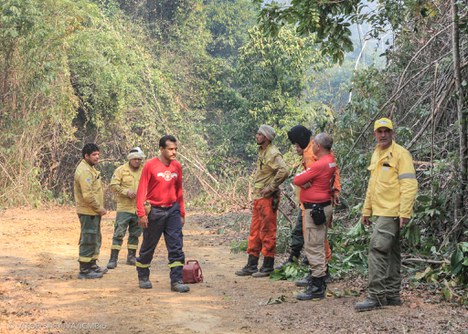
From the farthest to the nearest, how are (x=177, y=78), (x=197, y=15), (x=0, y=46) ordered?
(x=197, y=15), (x=177, y=78), (x=0, y=46)

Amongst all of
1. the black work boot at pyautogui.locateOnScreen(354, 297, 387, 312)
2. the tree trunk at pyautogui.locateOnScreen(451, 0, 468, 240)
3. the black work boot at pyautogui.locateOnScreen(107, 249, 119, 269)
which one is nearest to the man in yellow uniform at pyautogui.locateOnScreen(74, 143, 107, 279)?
the black work boot at pyautogui.locateOnScreen(107, 249, 119, 269)

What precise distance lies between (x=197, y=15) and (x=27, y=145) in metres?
15.0

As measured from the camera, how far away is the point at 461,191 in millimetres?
7754

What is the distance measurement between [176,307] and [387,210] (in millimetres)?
2374

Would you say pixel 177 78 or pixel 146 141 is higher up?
pixel 177 78

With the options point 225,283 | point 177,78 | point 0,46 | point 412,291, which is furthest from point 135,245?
point 177,78

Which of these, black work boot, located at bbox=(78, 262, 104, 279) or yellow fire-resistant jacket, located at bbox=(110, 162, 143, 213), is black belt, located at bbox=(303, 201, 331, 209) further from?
yellow fire-resistant jacket, located at bbox=(110, 162, 143, 213)

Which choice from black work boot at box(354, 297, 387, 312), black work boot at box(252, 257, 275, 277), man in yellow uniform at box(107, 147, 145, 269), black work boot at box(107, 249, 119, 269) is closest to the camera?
black work boot at box(354, 297, 387, 312)

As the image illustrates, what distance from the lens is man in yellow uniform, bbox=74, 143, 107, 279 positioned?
27.5 feet

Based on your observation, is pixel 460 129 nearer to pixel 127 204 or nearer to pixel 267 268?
pixel 267 268

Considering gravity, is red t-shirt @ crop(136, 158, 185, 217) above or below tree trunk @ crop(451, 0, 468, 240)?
below

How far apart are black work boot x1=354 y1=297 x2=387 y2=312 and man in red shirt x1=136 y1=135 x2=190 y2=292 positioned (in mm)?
2184

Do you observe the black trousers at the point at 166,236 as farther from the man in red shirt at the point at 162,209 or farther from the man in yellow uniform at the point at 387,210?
the man in yellow uniform at the point at 387,210

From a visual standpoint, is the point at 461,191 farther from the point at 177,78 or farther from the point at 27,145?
the point at 177,78
